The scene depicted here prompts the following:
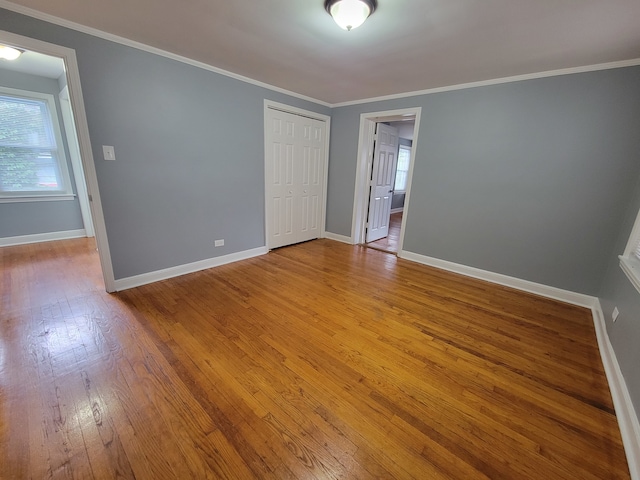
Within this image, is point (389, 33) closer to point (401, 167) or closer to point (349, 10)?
point (349, 10)

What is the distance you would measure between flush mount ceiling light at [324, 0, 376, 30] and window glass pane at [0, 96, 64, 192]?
4.75 m

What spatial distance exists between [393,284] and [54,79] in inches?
228

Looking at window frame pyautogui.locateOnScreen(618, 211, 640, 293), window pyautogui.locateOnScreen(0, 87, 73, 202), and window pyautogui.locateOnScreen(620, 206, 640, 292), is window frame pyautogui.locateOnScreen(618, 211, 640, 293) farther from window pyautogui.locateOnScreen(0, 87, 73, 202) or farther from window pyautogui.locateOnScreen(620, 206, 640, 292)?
window pyautogui.locateOnScreen(0, 87, 73, 202)

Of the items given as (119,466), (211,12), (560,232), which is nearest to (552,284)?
(560,232)

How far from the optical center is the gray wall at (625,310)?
4.92 ft

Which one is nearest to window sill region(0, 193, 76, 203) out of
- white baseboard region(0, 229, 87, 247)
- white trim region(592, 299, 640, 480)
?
white baseboard region(0, 229, 87, 247)

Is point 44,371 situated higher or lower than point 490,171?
lower

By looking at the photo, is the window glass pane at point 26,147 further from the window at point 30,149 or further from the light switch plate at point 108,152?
the light switch plate at point 108,152

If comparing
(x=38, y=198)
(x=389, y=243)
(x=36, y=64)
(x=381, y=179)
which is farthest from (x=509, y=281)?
(x=38, y=198)

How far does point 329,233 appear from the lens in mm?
4988

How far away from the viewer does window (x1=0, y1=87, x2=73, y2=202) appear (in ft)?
11.7

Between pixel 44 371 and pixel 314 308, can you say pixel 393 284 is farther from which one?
pixel 44 371

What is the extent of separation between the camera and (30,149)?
12.3ft

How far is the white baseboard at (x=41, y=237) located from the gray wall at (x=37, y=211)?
0.16 feet
